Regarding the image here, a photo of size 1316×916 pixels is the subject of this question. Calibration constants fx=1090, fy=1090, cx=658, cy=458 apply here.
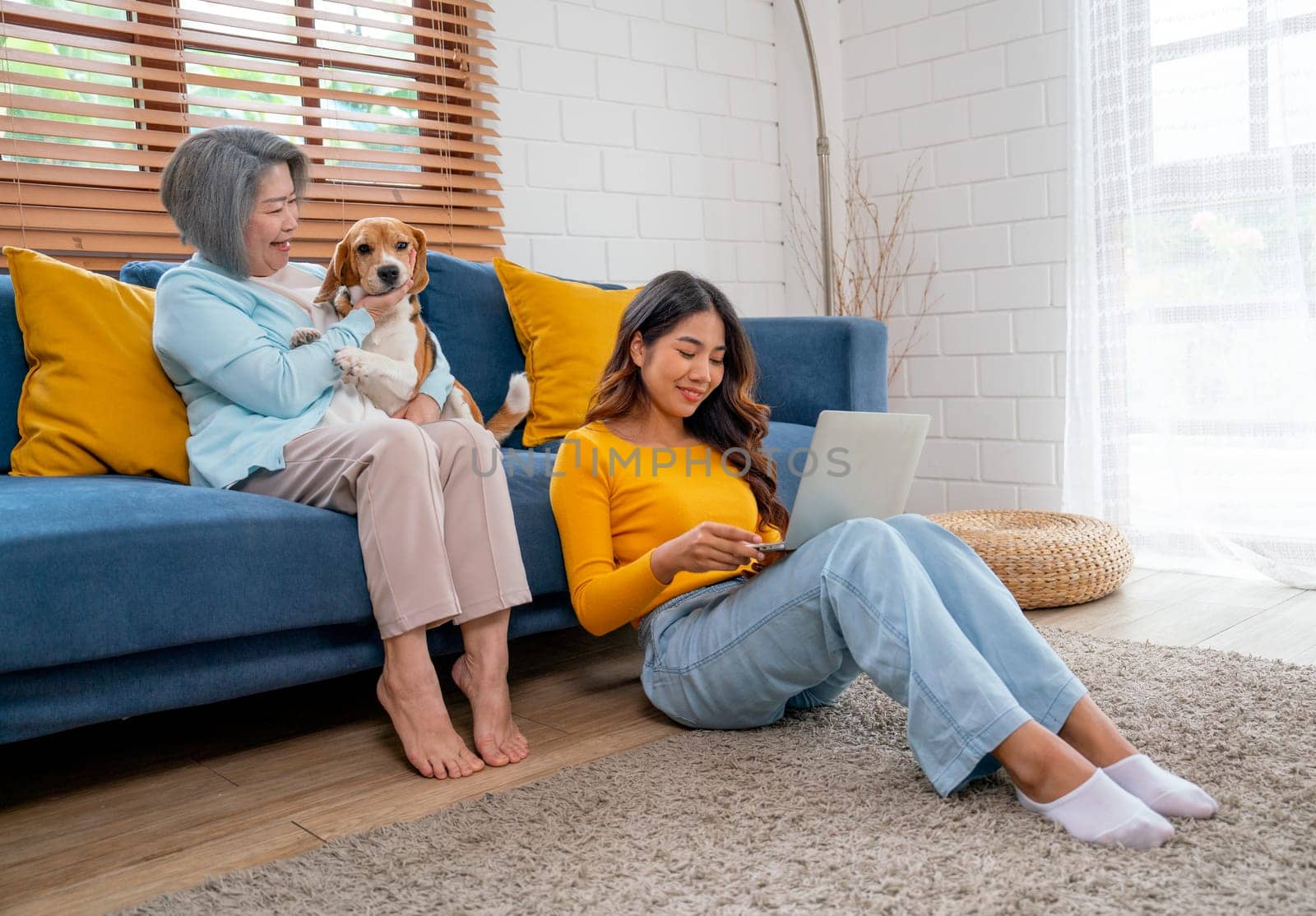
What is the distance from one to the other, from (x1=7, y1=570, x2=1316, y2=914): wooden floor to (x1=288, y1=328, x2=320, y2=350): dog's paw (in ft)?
2.19

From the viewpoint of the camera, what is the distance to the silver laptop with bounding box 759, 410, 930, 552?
1.39m

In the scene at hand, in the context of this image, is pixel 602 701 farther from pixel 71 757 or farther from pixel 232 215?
pixel 232 215

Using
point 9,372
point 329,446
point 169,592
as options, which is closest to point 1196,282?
point 329,446

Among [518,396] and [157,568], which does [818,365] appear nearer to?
[518,396]

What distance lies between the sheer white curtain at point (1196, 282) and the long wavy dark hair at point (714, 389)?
5.37 feet

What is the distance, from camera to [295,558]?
1.60m

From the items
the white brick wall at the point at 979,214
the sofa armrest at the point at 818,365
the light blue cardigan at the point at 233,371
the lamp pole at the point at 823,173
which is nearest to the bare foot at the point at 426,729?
the light blue cardigan at the point at 233,371

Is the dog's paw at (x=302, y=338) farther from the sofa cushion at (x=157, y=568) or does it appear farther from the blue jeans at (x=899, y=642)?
the blue jeans at (x=899, y=642)

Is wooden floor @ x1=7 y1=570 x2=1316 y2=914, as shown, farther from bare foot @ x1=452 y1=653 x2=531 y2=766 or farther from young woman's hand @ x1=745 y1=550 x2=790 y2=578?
young woman's hand @ x1=745 y1=550 x2=790 y2=578

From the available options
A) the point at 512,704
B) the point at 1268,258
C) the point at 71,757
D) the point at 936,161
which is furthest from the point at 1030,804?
the point at 936,161

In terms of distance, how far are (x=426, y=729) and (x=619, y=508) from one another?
0.45 metres

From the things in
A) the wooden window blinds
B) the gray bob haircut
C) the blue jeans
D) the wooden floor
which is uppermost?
the wooden window blinds

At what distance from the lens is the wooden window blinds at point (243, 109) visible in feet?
7.68

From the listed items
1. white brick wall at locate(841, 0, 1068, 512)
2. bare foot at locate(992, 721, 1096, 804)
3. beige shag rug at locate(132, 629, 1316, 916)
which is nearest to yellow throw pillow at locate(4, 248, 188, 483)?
beige shag rug at locate(132, 629, 1316, 916)
